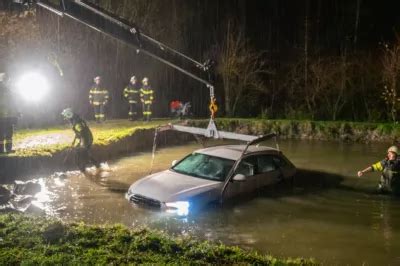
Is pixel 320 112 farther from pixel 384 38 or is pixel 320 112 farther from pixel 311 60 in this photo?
pixel 384 38

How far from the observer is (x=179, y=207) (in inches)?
423

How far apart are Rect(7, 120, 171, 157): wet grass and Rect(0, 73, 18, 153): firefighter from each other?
385mm

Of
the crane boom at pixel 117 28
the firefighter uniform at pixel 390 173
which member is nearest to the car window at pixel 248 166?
the crane boom at pixel 117 28

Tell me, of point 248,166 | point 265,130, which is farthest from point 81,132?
point 265,130

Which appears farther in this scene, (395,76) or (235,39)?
(235,39)

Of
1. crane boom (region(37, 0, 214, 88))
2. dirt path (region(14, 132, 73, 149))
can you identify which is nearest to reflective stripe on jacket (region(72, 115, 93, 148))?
dirt path (region(14, 132, 73, 149))

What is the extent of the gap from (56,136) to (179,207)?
10.1 meters

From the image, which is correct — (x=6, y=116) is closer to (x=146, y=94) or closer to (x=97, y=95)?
(x=97, y=95)

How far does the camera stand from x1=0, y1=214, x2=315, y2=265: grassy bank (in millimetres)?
7137

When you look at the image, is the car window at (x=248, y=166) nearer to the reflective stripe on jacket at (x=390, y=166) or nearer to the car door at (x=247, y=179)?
the car door at (x=247, y=179)

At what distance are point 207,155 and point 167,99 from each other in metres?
19.9

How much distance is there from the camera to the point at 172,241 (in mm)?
8000

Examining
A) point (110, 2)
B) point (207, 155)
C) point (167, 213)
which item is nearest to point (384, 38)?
point (110, 2)

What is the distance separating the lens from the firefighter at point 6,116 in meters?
14.8
